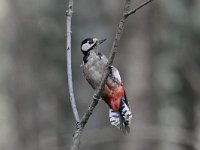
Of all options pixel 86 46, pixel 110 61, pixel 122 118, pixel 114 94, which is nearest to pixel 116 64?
pixel 86 46

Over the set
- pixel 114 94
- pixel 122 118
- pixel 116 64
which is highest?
pixel 116 64

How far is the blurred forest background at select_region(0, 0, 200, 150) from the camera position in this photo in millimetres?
9445

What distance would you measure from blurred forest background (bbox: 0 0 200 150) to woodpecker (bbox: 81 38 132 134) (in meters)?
4.21

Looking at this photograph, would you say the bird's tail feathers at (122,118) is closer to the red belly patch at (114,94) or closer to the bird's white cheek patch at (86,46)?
the red belly patch at (114,94)

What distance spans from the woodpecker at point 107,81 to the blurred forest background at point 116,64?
421 cm

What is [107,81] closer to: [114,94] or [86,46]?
[114,94]

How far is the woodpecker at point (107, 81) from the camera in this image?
3.96m

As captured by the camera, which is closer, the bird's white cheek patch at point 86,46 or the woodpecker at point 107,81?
the woodpecker at point 107,81

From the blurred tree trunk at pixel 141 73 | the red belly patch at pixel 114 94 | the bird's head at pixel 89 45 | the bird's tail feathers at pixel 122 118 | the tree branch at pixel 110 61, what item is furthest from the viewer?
the blurred tree trunk at pixel 141 73

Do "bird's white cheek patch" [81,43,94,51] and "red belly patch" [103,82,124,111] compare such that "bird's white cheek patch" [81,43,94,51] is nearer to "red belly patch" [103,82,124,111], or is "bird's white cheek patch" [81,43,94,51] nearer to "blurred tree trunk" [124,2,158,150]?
"red belly patch" [103,82,124,111]

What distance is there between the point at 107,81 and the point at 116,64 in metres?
6.34

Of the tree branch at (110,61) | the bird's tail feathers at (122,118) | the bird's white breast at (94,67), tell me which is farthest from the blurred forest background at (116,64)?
the tree branch at (110,61)

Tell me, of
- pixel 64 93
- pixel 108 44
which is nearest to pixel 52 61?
pixel 64 93

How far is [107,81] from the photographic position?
4.06 meters
